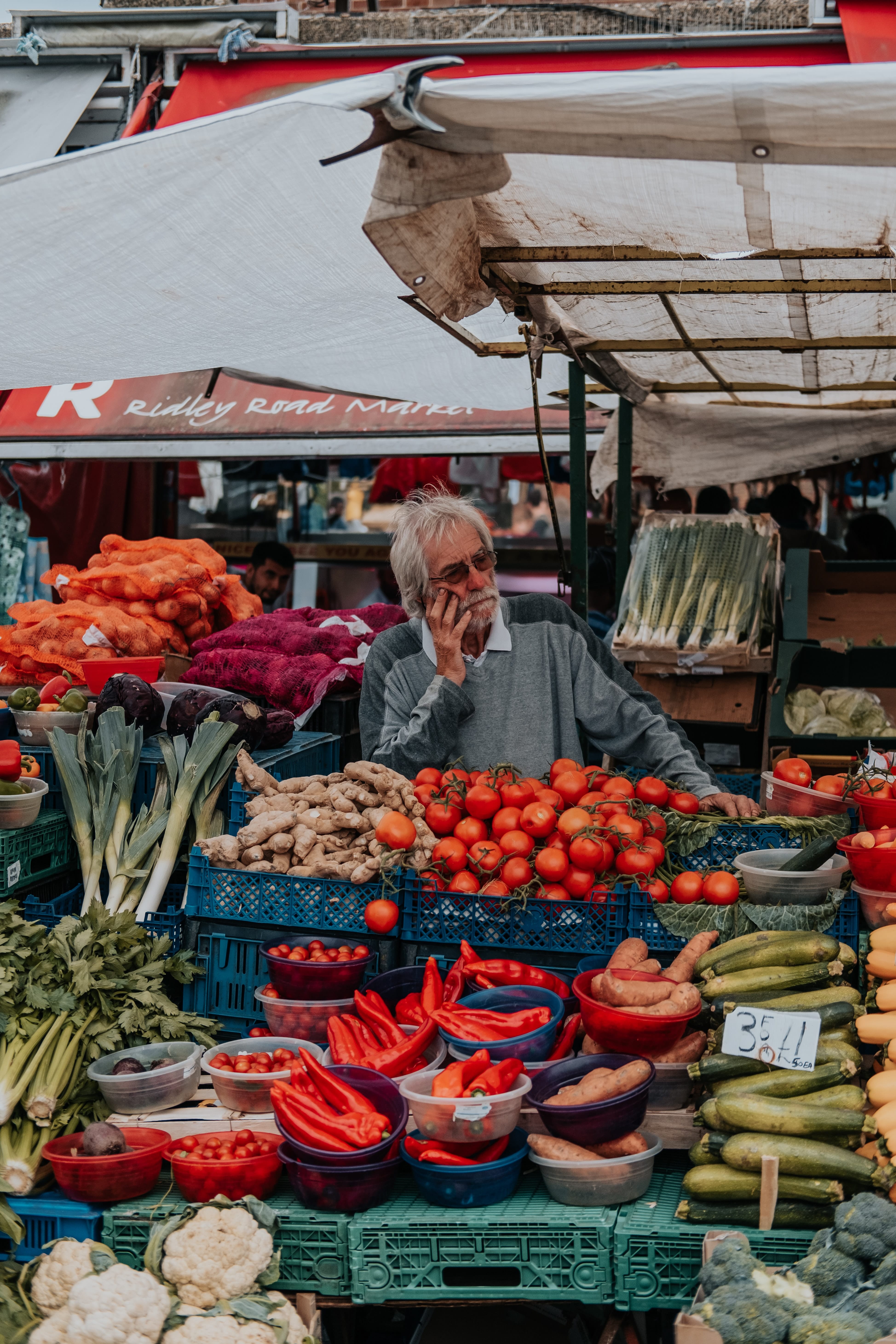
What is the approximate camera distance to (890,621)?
693 cm

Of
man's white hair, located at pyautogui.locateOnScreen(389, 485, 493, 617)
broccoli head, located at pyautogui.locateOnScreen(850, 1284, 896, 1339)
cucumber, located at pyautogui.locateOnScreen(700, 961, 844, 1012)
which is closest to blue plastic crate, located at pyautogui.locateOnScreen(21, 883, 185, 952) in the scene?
man's white hair, located at pyautogui.locateOnScreen(389, 485, 493, 617)

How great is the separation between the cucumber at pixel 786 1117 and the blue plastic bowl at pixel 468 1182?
0.49 m

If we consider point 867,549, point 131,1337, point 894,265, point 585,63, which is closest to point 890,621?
point 867,549

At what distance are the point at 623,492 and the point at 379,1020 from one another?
4606mm

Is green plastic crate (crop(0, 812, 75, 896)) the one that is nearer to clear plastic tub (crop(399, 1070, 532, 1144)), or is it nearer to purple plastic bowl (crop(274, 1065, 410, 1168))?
purple plastic bowl (crop(274, 1065, 410, 1168))

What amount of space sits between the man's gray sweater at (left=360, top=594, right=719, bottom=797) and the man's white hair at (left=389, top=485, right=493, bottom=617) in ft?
0.50

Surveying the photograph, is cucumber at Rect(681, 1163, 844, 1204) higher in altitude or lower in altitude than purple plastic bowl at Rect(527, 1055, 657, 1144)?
lower

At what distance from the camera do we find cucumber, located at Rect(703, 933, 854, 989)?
2.95 metres

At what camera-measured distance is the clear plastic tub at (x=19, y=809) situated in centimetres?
381

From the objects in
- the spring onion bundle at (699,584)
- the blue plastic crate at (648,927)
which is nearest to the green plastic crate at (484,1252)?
the blue plastic crate at (648,927)

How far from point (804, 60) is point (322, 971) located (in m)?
6.80

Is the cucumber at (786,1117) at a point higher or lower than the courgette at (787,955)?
lower

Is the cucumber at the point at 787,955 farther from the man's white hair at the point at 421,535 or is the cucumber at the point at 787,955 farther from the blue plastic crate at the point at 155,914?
the man's white hair at the point at 421,535

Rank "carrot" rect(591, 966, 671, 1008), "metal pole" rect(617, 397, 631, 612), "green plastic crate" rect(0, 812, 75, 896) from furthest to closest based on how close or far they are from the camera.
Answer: "metal pole" rect(617, 397, 631, 612) < "green plastic crate" rect(0, 812, 75, 896) < "carrot" rect(591, 966, 671, 1008)
